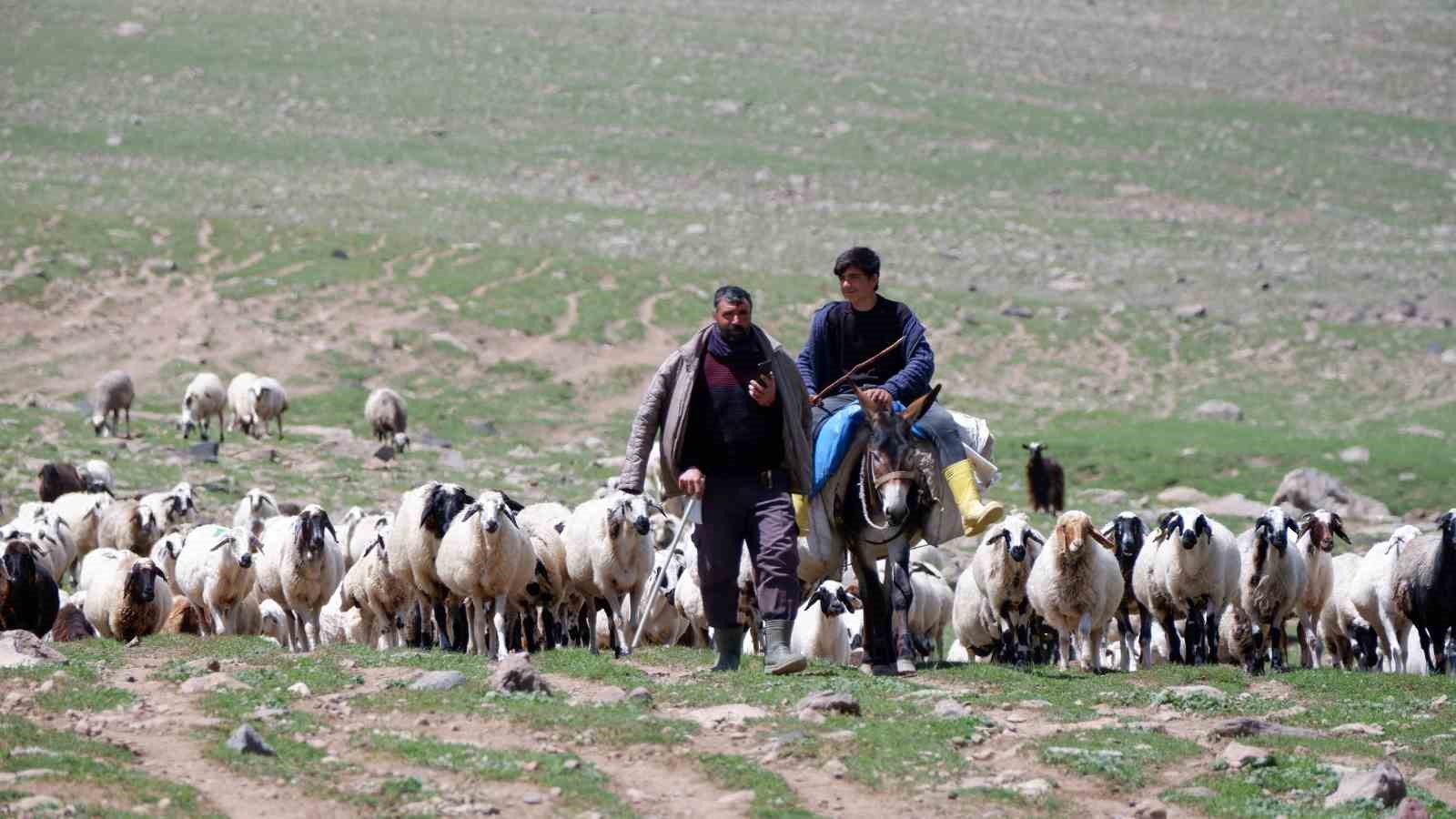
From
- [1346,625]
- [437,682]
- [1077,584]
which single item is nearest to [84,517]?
[437,682]

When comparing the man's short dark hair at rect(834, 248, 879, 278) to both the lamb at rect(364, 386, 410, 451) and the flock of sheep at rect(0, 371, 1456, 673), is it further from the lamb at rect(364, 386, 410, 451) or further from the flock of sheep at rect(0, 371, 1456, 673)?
the lamb at rect(364, 386, 410, 451)

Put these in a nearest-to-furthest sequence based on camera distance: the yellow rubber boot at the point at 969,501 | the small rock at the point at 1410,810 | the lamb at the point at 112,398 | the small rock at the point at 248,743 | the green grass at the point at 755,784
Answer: the small rock at the point at 1410,810 < the green grass at the point at 755,784 < the small rock at the point at 248,743 < the yellow rubber boot at the point at 969,501 < the lamb at the point at 112,398

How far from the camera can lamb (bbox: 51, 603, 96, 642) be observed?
1504 centimetres

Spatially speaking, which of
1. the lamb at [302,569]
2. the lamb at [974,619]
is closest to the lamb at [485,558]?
the lamb at [302,569]

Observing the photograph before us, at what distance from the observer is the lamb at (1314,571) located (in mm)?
15734

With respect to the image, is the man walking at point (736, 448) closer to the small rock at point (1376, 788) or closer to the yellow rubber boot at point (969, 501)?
the yellow rubber boot at point (969, 501)

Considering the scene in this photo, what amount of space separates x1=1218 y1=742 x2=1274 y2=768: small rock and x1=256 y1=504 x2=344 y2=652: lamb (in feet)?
28.9

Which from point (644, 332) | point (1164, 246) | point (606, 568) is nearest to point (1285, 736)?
point (606, 568)

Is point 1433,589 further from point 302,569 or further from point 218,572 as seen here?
point 218,572

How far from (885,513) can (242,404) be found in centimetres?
2170

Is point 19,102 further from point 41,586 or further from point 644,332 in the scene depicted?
point 41,586

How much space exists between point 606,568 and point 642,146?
171 ft

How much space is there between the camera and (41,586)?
1384 centimetres

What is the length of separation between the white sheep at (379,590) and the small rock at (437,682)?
5208 mm
